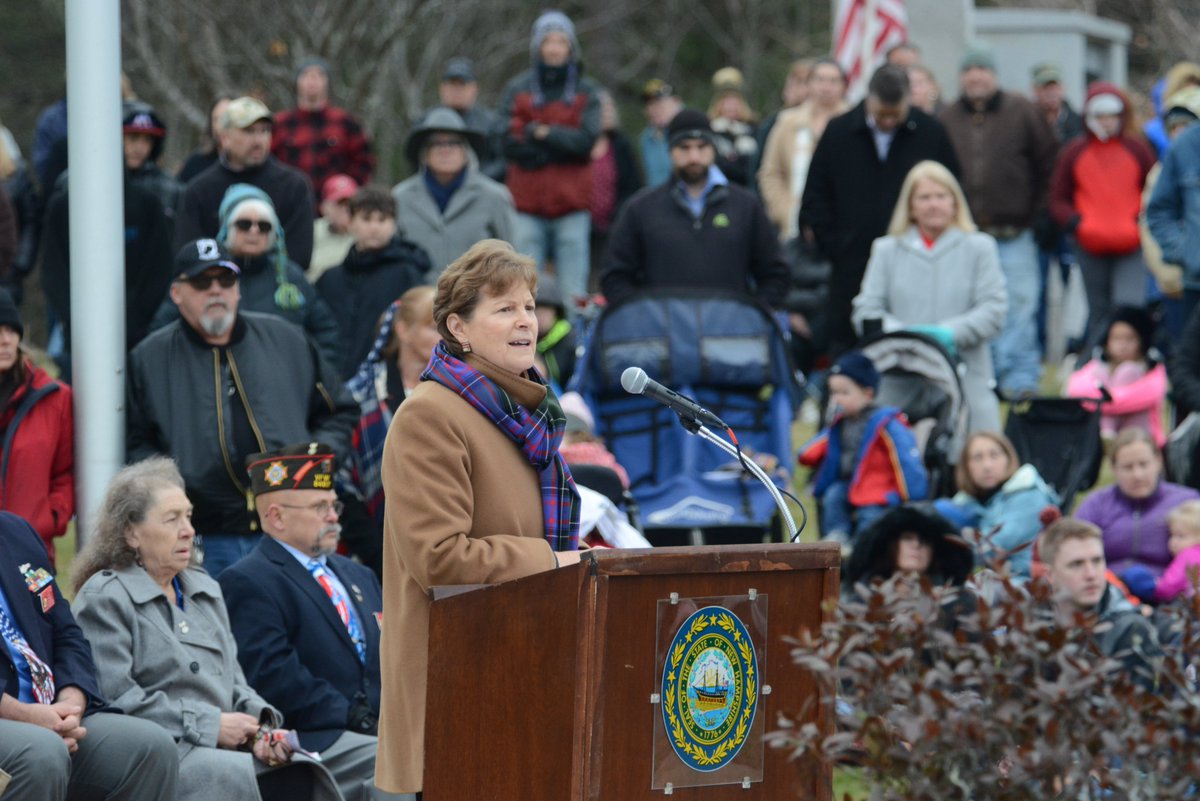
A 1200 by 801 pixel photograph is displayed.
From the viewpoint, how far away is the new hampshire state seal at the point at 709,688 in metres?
4.19

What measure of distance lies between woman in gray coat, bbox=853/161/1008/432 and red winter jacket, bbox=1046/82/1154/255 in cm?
288

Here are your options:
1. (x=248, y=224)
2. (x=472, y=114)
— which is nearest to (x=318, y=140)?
(x=472, y=114)

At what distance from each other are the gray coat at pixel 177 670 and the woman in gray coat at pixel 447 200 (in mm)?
4790

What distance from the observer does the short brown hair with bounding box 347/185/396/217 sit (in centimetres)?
982

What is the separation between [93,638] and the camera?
596 centimetres

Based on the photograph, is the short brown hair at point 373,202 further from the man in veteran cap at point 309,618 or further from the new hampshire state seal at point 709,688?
the new hampshire state seal at point 709,688

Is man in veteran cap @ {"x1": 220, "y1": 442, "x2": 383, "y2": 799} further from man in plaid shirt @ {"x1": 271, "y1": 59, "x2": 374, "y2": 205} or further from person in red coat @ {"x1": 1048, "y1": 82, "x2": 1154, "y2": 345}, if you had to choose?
person in red coat @ {"x1": 1048, "y1": 82, "x2": 1154, "y2": 345}

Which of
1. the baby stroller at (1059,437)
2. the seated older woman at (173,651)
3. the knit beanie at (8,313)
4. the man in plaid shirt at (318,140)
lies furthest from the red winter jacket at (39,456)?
the man in plaid shirt at (318,140)

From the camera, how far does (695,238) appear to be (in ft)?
34.2

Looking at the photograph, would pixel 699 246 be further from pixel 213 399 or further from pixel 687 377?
pixel 213 399

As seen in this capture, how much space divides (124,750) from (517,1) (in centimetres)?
1925

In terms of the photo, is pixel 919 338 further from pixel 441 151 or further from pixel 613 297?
pixel 441 151

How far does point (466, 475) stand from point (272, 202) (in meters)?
5.62

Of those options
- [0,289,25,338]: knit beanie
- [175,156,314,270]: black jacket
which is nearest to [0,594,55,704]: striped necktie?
[0,289,25,338]: knit beanie
